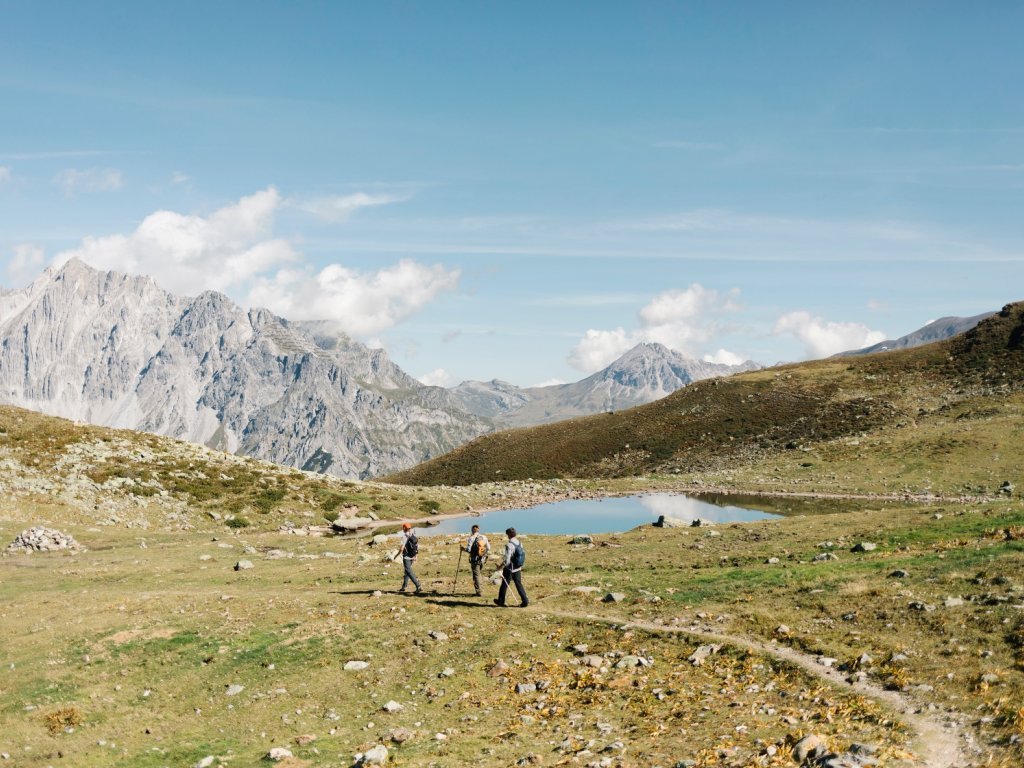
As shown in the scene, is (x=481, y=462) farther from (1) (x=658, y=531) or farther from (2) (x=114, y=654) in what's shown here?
(2) (x=114, y=654)

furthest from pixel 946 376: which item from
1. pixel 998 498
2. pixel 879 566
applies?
pixel 879 566

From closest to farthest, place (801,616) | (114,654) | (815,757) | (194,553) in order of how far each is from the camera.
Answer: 1. (815,757)
2. (801,616)
3. (114,654)
4. (194,553)

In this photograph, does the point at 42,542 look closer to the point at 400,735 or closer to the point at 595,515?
the point at 400,735

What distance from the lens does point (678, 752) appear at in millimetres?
13352

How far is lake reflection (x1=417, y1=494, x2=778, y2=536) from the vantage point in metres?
57.8

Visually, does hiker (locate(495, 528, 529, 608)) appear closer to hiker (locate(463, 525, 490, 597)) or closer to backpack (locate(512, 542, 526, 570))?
backpack (locate(512, 542, 526, 570))

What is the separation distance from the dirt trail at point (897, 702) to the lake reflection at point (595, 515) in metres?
33.7

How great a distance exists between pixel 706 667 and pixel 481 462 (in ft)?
316

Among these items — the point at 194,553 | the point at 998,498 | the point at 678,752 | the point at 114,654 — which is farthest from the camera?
the point at 998,498

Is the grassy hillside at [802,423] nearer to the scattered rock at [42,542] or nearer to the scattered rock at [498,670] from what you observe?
the scattered rock at [498,670]

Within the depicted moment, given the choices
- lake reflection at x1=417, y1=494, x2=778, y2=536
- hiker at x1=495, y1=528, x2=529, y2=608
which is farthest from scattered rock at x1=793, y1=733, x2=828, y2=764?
lake reflection at x1=417, y1=494, x2=778, y2=536

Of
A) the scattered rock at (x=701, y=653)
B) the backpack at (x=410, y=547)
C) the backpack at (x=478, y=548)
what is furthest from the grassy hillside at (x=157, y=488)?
the scattered rock at (x=701, y=653)

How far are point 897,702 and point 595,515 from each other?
50664 millimetres

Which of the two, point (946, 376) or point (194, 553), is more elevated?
point (946, 376)
